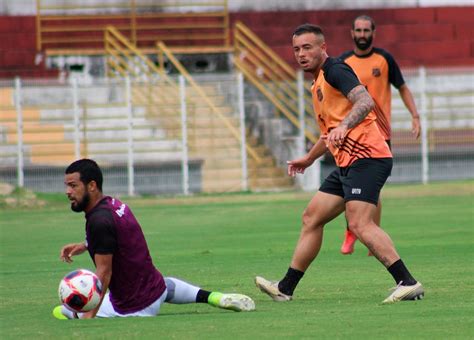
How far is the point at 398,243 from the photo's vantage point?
54.4ft

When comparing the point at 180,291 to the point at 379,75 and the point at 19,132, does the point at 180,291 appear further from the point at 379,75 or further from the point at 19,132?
the point at 19,132

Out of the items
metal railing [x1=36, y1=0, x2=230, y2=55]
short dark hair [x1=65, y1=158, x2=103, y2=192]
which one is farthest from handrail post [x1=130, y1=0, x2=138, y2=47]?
short dark hair [x1=65, y1=158, x2=103, y2=192]

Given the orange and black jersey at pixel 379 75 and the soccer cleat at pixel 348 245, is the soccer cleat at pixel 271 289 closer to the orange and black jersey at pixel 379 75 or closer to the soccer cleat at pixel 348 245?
the soccer cleat at pixel 348 245

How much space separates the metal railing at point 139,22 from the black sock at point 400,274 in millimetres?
25063

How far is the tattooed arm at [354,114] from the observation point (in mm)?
9984

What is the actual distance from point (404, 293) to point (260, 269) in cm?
366

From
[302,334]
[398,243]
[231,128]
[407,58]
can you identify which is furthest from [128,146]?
[302,334]

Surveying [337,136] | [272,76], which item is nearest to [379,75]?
[337,136]

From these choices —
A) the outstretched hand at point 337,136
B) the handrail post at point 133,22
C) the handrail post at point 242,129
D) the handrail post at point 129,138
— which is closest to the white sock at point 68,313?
the outstretched hand at point 337,136

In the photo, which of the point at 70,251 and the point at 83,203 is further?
the point at 70,251

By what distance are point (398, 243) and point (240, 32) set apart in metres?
19.8

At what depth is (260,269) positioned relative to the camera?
1395 centimetres

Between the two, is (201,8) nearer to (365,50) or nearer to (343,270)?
(365,50)

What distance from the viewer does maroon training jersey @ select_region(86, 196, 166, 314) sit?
32.2 feet
